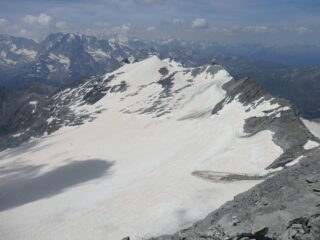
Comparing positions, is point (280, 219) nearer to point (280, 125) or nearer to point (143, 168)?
point (143, 168)

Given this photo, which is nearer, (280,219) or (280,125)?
(280,219)

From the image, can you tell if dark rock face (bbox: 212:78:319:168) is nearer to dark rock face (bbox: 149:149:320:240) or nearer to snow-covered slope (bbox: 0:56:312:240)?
snow-covered slope (bbox: 0:56:312:240)

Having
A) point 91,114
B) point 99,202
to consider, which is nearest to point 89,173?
point 99,202

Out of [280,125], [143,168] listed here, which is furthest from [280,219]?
[280,125]

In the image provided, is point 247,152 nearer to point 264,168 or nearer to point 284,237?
point 264,168

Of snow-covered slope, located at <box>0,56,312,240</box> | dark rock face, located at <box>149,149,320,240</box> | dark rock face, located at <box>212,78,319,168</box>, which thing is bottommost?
snow-covered slope, located at <box>0,56,312,240</box>

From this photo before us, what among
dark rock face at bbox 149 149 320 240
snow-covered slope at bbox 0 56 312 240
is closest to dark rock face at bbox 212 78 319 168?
snow-covered slope at bbox 0 56 312 240

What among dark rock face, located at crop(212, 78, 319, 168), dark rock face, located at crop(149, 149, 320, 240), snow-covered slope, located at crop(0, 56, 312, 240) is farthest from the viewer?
dark rock face, located at crop(212, 78, 319, 168)

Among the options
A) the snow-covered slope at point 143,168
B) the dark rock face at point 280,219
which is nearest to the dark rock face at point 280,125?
the snow-covered slope at point 143,168

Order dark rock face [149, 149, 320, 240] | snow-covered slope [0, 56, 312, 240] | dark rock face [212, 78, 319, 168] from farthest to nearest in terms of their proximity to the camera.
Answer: dark rock face [212, 78, 319, 168], snow-covered slope [0, 56, 312, 240], dark rock face [149, 149, 320, 240]
